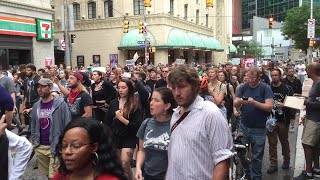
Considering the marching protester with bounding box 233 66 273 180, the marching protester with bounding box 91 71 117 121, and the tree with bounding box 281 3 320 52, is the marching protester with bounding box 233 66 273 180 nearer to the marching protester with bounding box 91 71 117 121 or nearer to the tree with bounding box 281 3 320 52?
the marching protester with bounding box 91 71 117 121

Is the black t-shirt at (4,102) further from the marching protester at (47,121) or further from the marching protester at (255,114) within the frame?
the marching protester at (255,114)

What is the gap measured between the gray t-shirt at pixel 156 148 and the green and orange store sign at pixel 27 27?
Answer: 748 inches

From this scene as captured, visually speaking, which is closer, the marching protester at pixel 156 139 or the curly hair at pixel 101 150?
the curly hair at pixel 101 150

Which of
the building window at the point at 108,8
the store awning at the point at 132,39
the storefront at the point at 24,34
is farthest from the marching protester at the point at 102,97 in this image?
the building window at the point at 108,8

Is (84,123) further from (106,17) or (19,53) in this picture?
(106,17)

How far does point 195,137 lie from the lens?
2.90 m

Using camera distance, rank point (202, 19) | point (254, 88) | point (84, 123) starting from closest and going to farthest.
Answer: point (84, 123) → point (254, 88) → point (202, 19)

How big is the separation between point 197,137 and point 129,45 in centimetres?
3636

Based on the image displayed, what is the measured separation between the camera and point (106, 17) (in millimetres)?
41625

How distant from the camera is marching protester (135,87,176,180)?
3920 mm

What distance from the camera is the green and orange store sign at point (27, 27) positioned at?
21.0 m

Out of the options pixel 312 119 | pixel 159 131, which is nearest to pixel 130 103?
pixel 159 131

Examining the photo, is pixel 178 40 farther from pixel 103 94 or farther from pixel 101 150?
pixel 101 150

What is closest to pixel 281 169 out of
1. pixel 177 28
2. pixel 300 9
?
pixel 177 28
